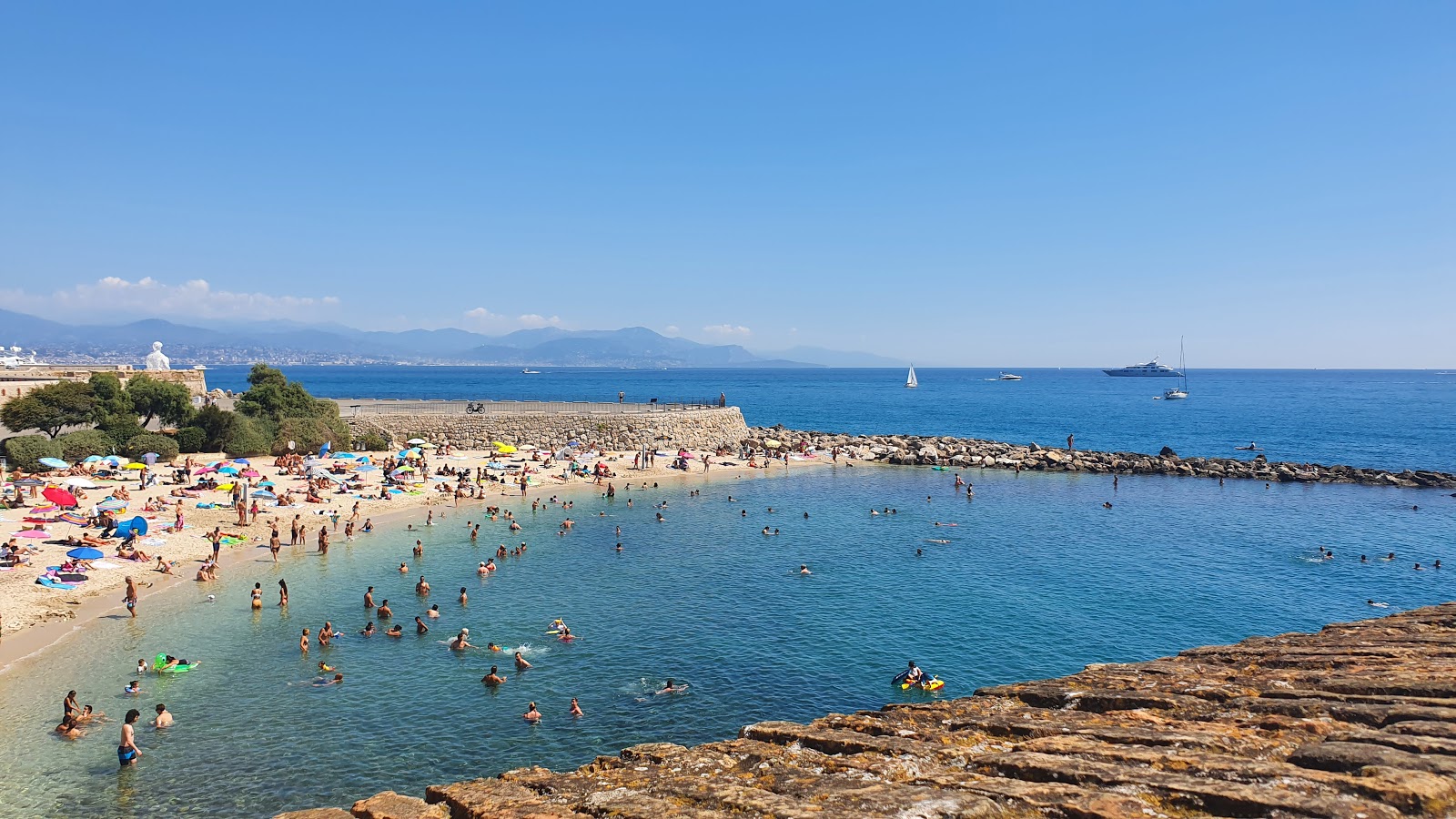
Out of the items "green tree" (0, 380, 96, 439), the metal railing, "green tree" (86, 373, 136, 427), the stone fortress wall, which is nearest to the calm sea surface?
the stone fortress wall

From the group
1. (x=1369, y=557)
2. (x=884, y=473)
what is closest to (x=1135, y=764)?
(x=1369, y=557)

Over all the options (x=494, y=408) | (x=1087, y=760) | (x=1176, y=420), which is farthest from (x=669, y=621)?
(x=1176, y=420)

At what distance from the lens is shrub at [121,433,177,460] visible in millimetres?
46562

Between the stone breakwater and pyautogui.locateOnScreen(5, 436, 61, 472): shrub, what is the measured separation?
46590 mm

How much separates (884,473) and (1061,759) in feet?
181

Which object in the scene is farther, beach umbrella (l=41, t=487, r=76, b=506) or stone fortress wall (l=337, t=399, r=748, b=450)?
stone fortress wall (l=337, t=399, r=748, b=450)

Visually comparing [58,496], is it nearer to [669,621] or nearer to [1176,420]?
[669,621]

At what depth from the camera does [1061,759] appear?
6418 mm

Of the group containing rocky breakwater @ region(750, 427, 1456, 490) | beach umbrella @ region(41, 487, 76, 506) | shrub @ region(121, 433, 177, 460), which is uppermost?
shrub @ region(121, 433, 177, 460)

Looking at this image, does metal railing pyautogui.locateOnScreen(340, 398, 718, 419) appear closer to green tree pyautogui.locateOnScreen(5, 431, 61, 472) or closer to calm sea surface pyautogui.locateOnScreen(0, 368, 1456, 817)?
calm sea surface pyautogui.locateOnScreen(0, 368, 1456, 817)

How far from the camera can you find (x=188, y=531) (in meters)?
34.3

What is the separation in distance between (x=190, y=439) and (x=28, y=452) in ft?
34.7

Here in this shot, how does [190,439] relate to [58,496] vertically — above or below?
above

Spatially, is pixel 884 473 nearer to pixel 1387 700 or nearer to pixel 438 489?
pixel 438 489
